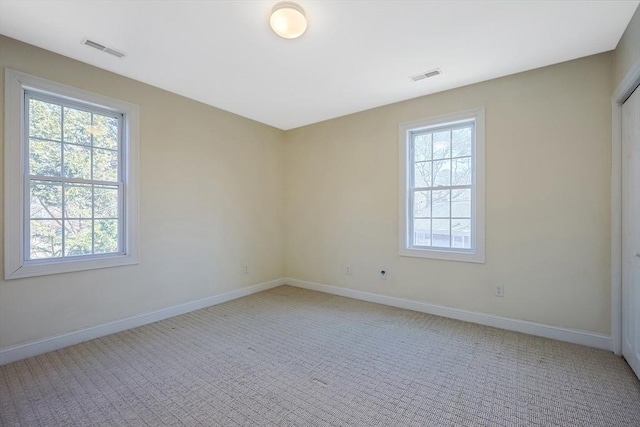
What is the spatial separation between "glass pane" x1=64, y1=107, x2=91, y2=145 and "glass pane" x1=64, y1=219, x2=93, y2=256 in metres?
0.79

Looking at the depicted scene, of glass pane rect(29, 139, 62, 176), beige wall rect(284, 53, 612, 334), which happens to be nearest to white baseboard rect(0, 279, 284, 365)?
glass pane rect(29, 139, 62, 176)

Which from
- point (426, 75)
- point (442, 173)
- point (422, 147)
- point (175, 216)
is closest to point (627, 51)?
point (426, 75)

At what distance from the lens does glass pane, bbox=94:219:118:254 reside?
2.98 m

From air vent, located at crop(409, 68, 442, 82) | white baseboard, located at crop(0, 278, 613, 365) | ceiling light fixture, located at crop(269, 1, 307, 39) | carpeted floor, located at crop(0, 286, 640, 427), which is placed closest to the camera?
carpeted floor, located at crop(0, 286, 640, 427)

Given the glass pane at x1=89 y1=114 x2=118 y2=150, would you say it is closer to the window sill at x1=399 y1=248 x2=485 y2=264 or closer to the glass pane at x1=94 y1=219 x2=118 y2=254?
the glass pane at x1=94 y1=219 x2=118 y2=254

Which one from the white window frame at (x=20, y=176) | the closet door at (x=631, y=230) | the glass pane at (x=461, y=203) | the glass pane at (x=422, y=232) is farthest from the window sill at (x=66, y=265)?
the closet door at (x=631, y=230)

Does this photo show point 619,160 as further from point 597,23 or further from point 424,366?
point 424,366

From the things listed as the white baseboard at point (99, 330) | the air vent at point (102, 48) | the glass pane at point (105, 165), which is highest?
the air vent at point (102, 48)

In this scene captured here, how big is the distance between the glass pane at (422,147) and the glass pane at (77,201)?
144 inches

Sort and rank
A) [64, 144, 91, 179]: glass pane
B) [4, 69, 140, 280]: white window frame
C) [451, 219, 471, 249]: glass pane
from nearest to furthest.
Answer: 1. [4, 69, 140, 280]: white window frame
2. [64, 144, 91, 179]: glass pane
3. [451, 219, 471, 249]: glass pane

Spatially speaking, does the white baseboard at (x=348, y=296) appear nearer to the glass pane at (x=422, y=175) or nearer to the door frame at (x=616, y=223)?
the door frame at (x=616, y=223)

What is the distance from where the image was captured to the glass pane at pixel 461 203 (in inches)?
132

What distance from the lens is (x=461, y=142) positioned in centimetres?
341

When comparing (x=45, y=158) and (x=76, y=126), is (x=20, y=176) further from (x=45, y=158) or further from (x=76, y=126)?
(x=76, y=126)
